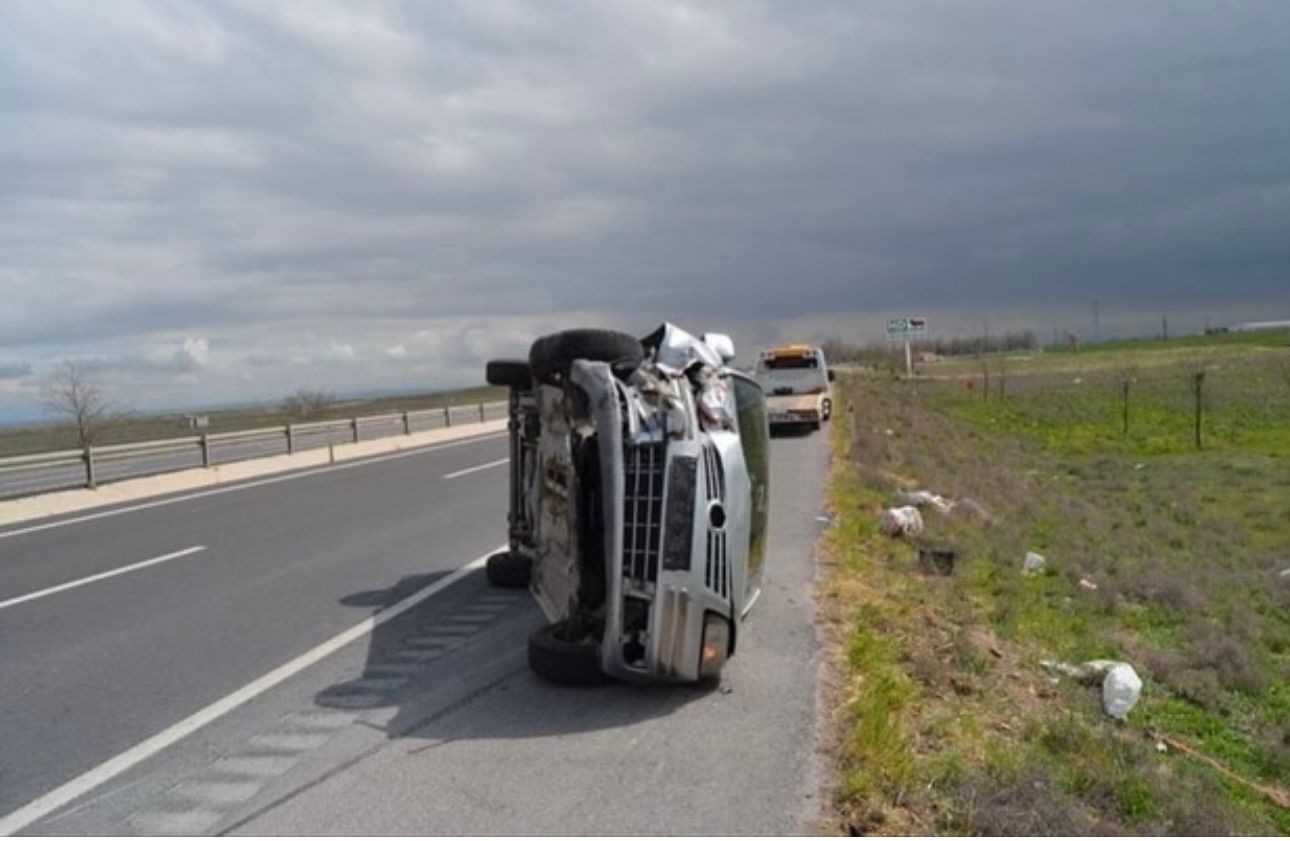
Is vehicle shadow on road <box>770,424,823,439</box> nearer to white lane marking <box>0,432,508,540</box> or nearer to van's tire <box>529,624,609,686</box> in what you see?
white lane marking <box>0,432,508,540</box>

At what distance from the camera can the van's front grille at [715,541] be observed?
17.5 ft

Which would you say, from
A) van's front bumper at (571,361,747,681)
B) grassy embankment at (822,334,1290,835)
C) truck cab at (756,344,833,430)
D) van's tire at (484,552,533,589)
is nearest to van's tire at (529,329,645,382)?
van's front bumper at (571,361,747,681)

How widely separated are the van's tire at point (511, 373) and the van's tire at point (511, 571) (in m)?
1.59

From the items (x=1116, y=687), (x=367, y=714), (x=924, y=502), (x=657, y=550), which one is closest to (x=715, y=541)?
(x=657, y=550)

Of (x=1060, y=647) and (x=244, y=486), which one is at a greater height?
(x=244, y=486)

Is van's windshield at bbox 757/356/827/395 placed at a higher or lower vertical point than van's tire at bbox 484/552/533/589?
higher

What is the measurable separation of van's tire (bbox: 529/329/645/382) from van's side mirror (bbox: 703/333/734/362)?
73 centimetres

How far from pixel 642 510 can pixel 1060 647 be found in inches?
215

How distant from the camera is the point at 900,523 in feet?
41.1

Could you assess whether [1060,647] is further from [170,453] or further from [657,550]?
[170,453]

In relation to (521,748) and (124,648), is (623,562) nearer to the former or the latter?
(521,748)

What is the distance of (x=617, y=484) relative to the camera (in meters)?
5.25

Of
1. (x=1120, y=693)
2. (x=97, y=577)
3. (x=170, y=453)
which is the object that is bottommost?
(x=1120, y=693)

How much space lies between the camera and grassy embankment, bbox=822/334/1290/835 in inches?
184
